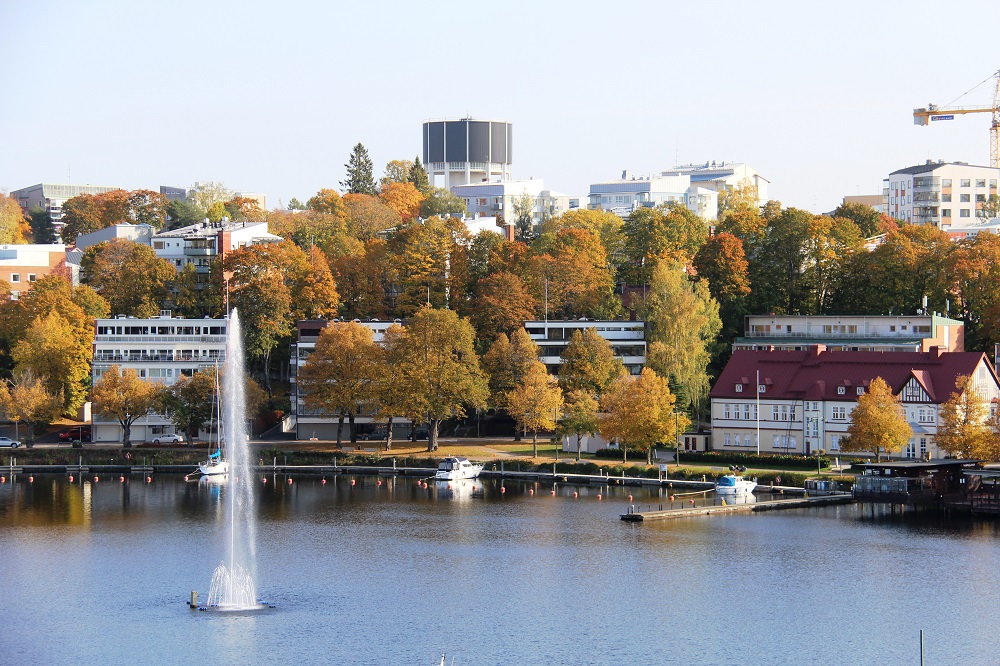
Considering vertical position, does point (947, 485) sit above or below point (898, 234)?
below

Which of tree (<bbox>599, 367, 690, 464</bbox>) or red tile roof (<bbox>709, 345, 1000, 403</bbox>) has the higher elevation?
red tile roof (<bbox>709, 345, 1000, 403</bbox>)

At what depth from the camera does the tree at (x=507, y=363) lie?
421 feet

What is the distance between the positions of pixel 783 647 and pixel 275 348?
286 feet

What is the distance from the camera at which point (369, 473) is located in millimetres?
120625

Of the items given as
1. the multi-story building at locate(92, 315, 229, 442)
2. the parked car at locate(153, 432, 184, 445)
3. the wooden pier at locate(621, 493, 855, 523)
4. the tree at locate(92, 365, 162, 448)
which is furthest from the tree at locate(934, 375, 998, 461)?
the tree at locate(92, 365, 162, 448)

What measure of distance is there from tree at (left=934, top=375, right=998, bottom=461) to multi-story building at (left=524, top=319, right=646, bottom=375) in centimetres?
3318

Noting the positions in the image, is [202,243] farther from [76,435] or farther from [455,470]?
[455,470]

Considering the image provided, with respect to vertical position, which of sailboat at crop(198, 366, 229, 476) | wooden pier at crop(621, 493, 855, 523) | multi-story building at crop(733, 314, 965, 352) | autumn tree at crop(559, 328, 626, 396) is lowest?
wooden pier at crop(621, 493, 855, 523)

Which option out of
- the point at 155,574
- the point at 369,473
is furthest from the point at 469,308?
the point at 155,574

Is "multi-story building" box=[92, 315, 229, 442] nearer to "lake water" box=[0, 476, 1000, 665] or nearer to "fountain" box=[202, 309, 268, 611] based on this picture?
"fountain" box=[202, 309, 268, 611]

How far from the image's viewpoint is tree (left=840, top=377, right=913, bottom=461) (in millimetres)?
107000

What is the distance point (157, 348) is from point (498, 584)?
71.2 meters

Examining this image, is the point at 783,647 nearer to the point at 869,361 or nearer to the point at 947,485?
the point at 947,485

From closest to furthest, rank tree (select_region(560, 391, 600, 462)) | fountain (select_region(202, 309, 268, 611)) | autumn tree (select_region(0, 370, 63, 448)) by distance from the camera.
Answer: fountain (select_region(202, 309, 268, 611))
tree (select_region(560, 391, 600, 462))
autumn tree (select_region(0, 370, 63, 448))
